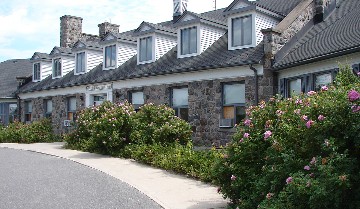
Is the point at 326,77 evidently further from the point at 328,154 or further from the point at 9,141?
the point at 9,141

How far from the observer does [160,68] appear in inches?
772

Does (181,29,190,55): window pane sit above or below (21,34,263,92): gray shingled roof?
above

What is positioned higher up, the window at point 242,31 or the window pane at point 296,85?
the window at point 242,31

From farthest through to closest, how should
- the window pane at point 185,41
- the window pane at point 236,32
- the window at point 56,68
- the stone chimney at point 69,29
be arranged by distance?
the stone chimney at point 69,29 < the window at point 56,68 < the window pane at point 185,41 < the window pane at point 236,32

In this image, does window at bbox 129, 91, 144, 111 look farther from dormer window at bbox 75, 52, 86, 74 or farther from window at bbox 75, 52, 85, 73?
window at bbox 75, 52, 85, 73

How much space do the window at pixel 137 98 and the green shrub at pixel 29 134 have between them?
571cm

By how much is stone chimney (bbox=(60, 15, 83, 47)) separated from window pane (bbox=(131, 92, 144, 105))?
12.1m

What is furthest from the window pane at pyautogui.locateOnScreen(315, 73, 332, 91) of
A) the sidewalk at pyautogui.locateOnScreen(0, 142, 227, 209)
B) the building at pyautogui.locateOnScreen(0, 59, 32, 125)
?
the building at pyautogui.locateOnScreen(0, 59, 32, 125)

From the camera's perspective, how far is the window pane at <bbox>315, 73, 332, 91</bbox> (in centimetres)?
1301

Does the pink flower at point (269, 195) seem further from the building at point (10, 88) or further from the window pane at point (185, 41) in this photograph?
the building at point (10, 88)

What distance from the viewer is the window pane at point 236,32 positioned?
17406 mm

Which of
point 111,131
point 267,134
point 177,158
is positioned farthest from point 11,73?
point 267,134

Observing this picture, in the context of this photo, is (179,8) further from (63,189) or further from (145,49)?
(63,189)

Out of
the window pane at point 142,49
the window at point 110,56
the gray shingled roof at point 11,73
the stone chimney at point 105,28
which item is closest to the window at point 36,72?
the gray shingled roof at point 11,73
